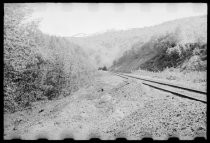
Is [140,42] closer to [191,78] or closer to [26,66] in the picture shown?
[191,78]

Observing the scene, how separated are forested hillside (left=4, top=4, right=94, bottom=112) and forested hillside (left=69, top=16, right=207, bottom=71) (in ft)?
61.1

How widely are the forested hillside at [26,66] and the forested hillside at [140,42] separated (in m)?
18.6

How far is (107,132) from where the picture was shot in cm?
890

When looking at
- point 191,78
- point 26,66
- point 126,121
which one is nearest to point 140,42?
point 191,78

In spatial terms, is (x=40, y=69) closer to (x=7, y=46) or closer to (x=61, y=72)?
(x=61, y=72)

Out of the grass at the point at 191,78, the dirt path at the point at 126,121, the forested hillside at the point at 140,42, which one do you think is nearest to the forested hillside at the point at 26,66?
the dirt path at the point at 126,121

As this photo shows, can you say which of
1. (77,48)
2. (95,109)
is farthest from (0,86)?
(77,48)

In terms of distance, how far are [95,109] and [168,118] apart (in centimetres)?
515

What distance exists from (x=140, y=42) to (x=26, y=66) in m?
67.1

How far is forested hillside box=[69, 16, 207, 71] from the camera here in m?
39.1

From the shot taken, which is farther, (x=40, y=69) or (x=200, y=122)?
(x=40, y=69)

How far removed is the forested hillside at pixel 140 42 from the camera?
39094 millimetres

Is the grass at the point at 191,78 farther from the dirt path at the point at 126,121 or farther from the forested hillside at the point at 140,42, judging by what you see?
the forested hillside at the point at 140,42

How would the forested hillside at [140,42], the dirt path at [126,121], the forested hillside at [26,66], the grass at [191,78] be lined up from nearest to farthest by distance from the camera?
the dirt path at [126,121]
the forested hillside at [26,66]
the grass at [191,78]
the forested hillside at [140,42]
